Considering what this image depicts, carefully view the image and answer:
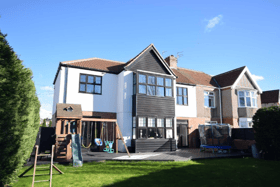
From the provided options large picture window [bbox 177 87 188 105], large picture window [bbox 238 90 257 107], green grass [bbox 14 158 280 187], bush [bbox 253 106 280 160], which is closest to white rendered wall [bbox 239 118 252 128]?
large picture window [bbox 238 90 257 107]

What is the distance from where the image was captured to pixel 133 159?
427 inches

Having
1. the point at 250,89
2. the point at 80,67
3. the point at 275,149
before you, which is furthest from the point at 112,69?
the point at 250,89

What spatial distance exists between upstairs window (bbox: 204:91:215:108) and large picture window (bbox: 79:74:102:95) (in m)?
12.3

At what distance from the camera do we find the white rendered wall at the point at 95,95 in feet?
47.8

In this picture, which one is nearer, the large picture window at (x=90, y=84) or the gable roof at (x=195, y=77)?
the large picture window at (x=90, y=84)

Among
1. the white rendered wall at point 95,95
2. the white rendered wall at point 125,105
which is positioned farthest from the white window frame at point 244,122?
the white rendered wall at point 95,95

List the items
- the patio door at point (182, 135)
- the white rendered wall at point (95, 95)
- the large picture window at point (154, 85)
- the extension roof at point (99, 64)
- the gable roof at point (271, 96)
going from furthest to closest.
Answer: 1. the gable roof at point (271, 96)
2. the patio door at point (182, 135)
3. the large picture window at point (154, 85)
4. the extension roof at point (99, 64)
5. the white rendered wall at point (95, 95)

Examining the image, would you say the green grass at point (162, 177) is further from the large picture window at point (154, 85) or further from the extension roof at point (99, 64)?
the extension roof at point (99, 64)

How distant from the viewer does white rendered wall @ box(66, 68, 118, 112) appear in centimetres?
1455

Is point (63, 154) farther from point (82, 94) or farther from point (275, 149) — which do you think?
point (275, 149)

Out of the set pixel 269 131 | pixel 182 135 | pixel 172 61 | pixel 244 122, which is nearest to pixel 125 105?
pixel 182 135

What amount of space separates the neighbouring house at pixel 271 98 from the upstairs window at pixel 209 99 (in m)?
14.9

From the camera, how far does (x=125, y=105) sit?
49.9ft

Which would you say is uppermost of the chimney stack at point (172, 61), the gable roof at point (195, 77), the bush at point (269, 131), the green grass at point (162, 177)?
the chimney stack at point (172, 61)
